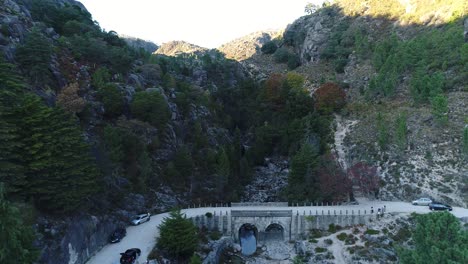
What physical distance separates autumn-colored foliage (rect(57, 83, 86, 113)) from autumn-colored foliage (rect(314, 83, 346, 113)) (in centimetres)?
5093

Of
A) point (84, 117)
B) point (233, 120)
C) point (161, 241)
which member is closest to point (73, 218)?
point (161, 241)

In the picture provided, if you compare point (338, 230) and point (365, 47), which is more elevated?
point (365, 47)

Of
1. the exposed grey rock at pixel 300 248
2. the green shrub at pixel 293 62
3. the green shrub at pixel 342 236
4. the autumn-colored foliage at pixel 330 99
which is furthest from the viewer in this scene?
the green shrub at pixel 293 62

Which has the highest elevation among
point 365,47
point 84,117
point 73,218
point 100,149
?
point 365,47

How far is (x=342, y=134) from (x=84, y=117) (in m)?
48.9

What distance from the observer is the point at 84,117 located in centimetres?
5197

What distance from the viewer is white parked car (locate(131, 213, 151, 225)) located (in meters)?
45.3

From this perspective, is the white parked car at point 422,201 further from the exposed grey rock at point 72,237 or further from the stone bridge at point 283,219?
the exposed grey rock at point 72,237

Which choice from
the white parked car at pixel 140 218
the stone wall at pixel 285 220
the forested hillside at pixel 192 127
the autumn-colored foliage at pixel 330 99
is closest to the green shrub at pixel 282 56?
the forested hillside at pixel 192 127

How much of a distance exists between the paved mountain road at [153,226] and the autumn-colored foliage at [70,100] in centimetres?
1755

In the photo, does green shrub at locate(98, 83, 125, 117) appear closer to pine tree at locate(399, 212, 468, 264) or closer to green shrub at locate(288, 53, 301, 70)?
pine tree at locate(399, 212, 468, 264)

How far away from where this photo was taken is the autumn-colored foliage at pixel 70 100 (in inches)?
1836

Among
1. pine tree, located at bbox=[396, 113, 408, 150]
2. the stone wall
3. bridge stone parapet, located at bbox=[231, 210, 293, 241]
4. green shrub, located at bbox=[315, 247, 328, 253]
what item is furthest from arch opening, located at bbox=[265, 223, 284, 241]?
pine tree, located at bbox=[396, 113, 408, 150]

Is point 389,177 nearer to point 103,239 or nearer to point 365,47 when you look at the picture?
point 103,239
